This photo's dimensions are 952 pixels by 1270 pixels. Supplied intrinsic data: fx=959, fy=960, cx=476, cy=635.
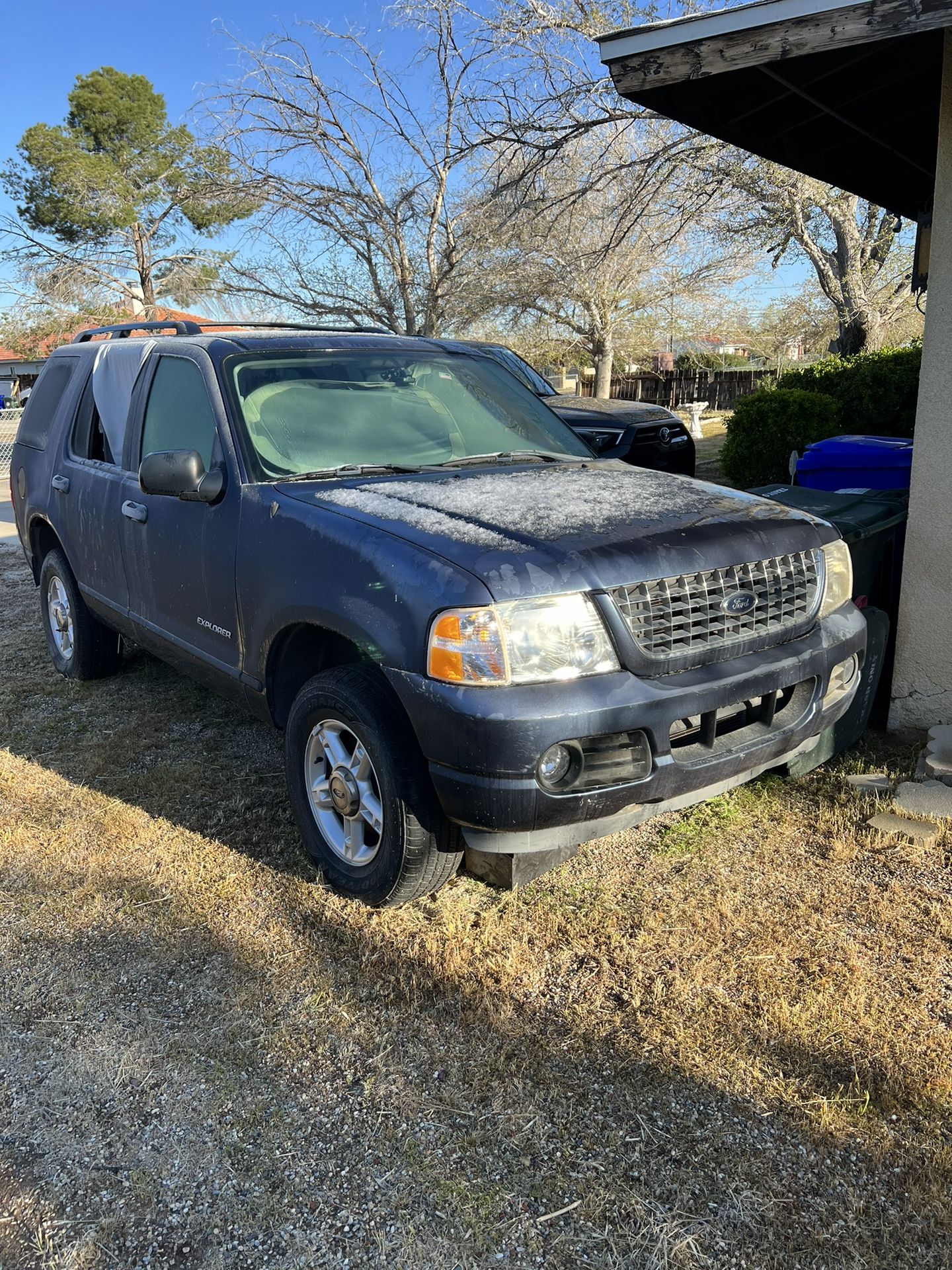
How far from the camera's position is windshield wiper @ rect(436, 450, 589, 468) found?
380 cm

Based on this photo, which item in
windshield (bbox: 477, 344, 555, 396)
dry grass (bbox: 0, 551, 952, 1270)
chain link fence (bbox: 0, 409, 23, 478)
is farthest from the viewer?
chain link fence (bbox: 0, 409, 23, 478)

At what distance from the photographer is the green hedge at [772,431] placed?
992 centimetres

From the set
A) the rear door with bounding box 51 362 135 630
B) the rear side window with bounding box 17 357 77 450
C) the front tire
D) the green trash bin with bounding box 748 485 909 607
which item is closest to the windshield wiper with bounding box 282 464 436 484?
the front tire

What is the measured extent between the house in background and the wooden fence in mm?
30178

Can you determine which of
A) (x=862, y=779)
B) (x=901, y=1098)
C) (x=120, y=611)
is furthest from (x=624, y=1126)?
(x=120, y=611)

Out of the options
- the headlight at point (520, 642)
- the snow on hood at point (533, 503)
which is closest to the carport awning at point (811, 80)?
the snow on hood at point (533, 503)

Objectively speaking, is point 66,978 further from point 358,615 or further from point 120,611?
point 120,611

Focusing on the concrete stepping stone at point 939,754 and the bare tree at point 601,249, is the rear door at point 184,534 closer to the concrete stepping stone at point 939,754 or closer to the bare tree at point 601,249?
the concrete stepping stone at point 939,754

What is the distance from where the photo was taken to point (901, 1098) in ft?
7.97

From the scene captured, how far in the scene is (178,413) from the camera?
425 cm

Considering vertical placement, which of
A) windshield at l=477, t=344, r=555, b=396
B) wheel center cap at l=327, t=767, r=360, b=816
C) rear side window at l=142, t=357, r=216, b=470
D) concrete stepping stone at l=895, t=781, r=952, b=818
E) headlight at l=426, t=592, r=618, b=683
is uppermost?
windshield at l=477, t=344, r=555, b=396

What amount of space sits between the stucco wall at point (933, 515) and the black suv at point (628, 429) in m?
4.48

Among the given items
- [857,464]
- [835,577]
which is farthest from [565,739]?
[857,464]

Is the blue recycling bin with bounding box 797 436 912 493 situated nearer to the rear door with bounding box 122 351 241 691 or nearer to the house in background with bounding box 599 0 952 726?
the house in background with bounding box 599 0 952 726
